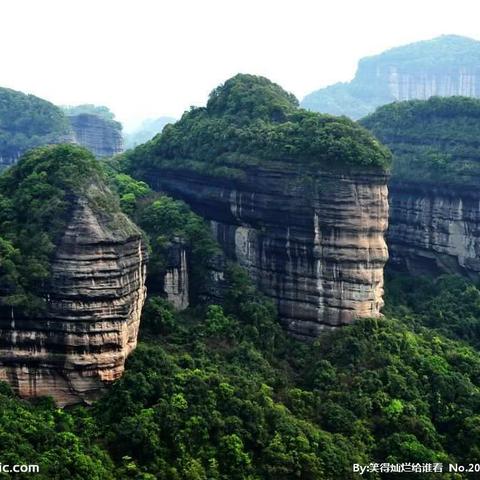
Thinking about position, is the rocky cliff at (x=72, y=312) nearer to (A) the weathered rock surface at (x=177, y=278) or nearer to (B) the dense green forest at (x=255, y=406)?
(B) the dense green forest at (x=255, y=406)

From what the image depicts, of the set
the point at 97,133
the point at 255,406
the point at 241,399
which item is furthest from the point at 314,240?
the point at 97,133

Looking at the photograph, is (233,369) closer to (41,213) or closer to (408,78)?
(41,213)

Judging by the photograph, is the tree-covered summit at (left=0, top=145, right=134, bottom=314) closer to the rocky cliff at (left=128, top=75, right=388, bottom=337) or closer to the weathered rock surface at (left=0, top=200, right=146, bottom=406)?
the weathered rock surface at (left=0, top=200, right=146, bottom=406)

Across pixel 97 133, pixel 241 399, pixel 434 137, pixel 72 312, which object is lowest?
pixel 241 399

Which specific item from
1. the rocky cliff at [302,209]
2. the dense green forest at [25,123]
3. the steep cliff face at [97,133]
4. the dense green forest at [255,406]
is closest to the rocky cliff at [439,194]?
the dense green forest at [255,406]

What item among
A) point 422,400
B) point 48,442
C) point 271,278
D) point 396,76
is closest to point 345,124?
point 271,278

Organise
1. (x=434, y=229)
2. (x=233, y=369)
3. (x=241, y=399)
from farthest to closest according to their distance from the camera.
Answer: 1. (x=434, y=229)
2. (x=233, y=369)
3. (x=241, y=399)

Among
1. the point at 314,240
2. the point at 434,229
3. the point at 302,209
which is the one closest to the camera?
the point at 314,240

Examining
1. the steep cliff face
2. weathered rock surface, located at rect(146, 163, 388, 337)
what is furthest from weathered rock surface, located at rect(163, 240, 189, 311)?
the steep cliff face
